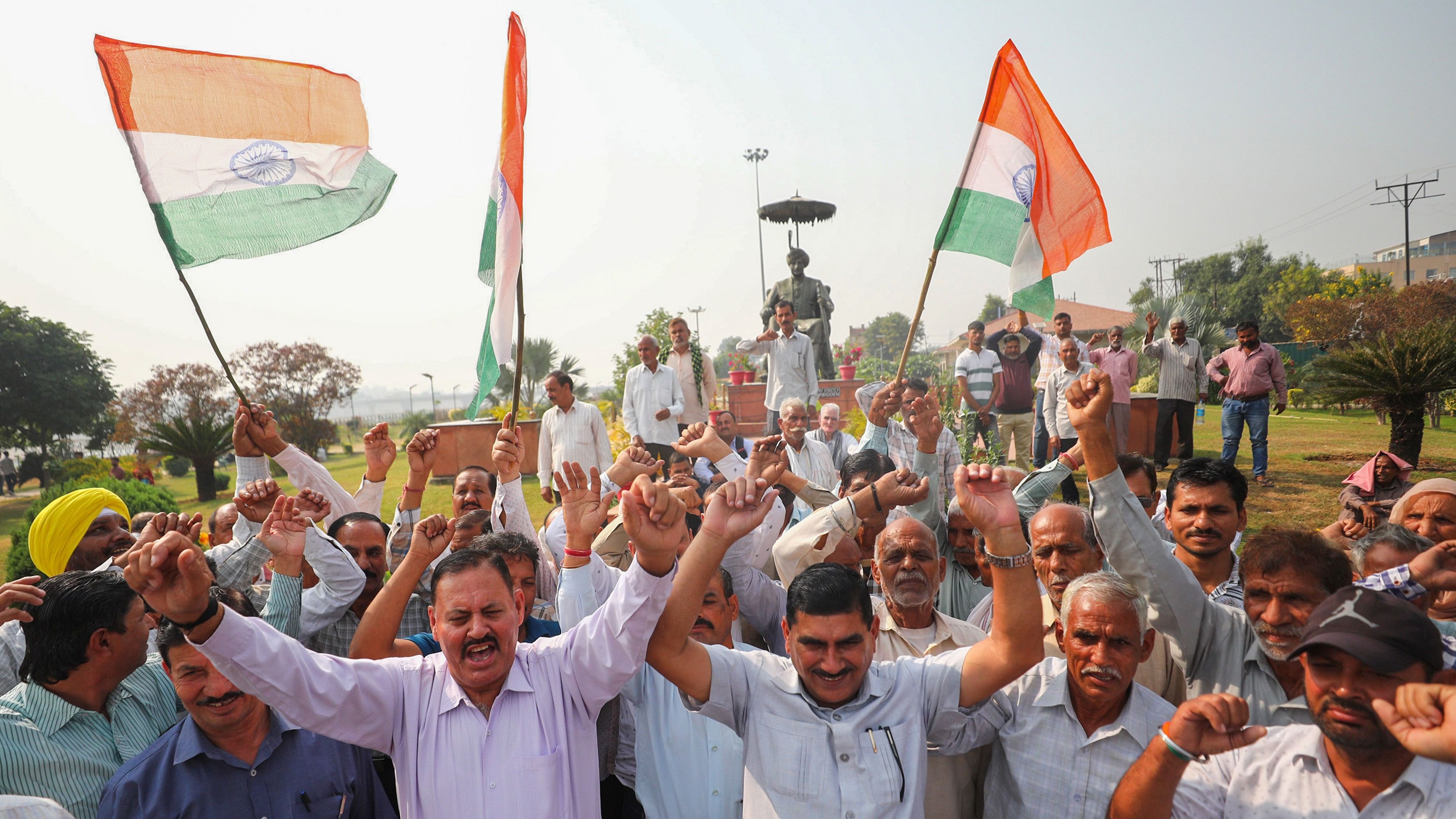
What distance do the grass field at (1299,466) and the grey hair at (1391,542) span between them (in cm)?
202

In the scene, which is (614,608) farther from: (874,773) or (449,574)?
(874,773)

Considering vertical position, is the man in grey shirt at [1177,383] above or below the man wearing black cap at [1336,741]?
above

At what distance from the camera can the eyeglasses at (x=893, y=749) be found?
221 centimetres

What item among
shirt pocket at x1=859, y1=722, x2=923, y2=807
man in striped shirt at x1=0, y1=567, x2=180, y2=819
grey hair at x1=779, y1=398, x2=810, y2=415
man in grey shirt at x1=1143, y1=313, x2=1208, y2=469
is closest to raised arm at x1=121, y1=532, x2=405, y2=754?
man in striped shirt at x1=0, y1=567, x2=180, y2=819

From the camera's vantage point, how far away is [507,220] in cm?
373

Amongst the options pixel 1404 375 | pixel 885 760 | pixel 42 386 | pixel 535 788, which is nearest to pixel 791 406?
pixel 885 760

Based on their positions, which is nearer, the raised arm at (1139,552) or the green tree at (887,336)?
the raised arm at (1139,552)

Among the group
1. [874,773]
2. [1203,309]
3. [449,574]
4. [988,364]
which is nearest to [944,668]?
[874,773]

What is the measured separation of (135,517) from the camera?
18.2ft

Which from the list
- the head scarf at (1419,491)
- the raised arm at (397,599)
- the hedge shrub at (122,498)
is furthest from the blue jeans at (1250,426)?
the hedge shrub at (122,498)

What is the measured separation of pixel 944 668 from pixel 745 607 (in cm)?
134

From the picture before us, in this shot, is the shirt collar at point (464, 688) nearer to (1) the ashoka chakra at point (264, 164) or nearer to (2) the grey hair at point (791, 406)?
(1) the ashoka chakra at point (264, 164)

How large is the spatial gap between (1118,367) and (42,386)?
152ft

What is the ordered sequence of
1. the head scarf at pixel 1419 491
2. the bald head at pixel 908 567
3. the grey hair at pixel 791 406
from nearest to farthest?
the bald head at pixel 908 567
the head scarf at pixel 1419 491
the grey hair at pixel 791 406
